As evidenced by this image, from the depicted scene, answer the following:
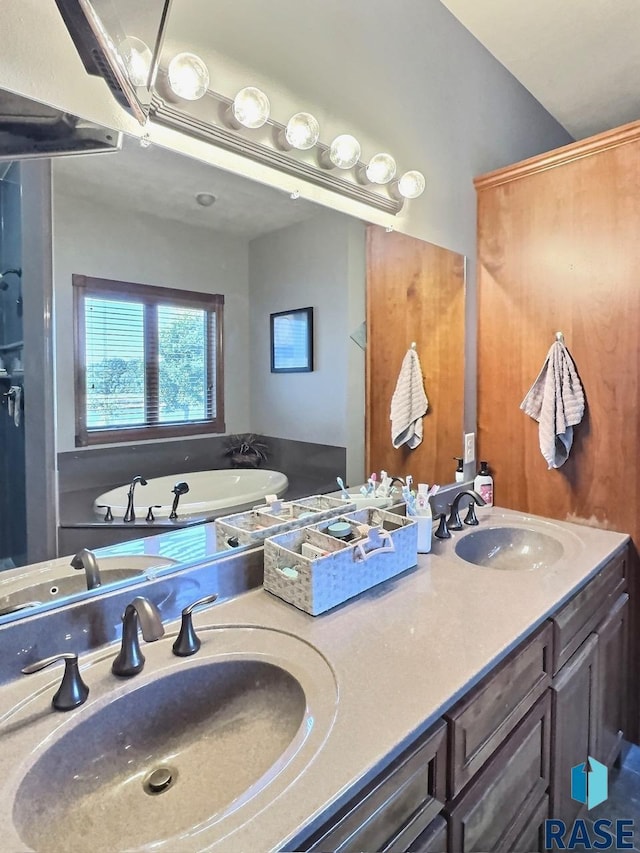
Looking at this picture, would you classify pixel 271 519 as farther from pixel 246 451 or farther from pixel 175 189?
pixel 175 189

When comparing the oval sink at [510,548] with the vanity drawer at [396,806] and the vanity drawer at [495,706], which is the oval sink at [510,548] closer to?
the vanity drawer at [495,706]

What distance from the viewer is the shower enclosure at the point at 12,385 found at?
0.89m

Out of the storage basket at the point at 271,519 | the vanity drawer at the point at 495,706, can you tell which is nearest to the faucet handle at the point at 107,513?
the storage basket at the point at 271,519

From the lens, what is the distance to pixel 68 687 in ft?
2.49

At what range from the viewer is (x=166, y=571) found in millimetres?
1052

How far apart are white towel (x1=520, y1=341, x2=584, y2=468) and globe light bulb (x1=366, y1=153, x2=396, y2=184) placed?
2.91 ft

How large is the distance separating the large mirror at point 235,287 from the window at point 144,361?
24 millimetres

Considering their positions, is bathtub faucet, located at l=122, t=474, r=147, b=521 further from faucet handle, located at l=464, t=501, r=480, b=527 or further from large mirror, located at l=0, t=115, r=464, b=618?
faucet handle, located at l=464, t=501, r=480, b=527

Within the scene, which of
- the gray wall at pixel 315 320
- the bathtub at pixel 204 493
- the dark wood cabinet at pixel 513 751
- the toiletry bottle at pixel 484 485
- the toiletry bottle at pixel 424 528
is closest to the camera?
the dark wood cabinet at pixel 513 751

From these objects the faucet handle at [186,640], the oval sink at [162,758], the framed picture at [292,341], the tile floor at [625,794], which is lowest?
the tile floor at [625,794]

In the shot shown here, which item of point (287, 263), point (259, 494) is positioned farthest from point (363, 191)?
point (259, 494)

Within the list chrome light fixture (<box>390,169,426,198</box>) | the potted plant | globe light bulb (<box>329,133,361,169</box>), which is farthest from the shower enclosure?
chrome light fixture (<box>390,169,426,198</box>)

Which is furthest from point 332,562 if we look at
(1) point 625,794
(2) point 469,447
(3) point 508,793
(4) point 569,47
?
(4) point 569,47

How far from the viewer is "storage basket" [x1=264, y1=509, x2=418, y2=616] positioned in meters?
1.04
